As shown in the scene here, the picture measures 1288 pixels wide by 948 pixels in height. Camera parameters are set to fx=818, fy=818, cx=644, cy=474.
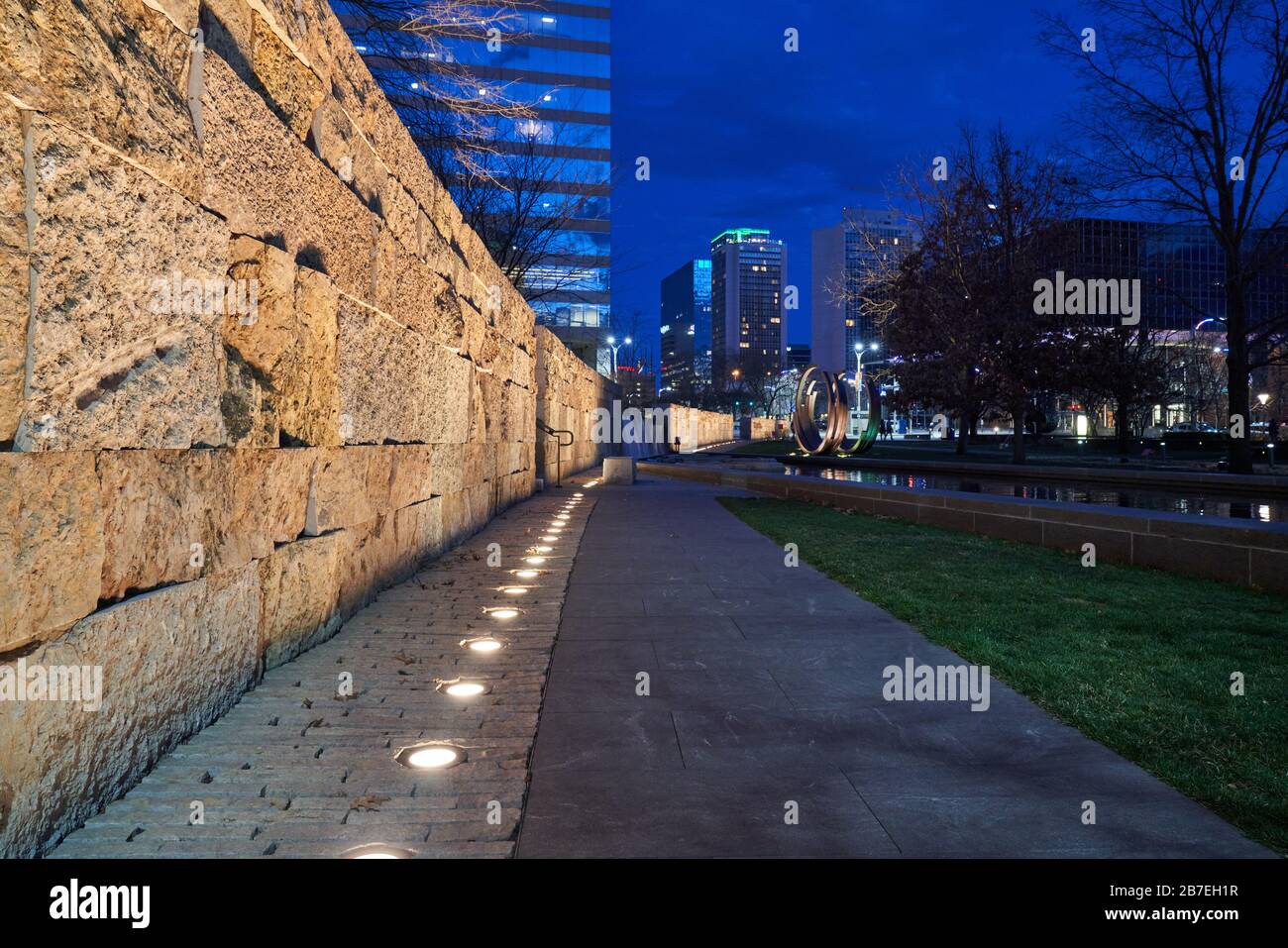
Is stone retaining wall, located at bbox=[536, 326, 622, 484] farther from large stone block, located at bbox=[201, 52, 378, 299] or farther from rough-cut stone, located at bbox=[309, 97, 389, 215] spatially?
large stone block, located at bbox=[201, 52, 378, 299]

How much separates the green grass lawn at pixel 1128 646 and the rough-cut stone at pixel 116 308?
381 cm

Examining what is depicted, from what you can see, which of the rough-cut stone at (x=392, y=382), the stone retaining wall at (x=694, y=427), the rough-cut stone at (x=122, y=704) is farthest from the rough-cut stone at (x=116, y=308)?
the stone retaining wall at (x=694, y=427)

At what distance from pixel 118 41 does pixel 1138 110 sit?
2432 cm

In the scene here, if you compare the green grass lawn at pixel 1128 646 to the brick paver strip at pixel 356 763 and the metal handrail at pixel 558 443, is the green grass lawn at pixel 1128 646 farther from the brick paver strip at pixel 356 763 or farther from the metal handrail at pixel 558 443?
the metal handrail at pixel 558 443

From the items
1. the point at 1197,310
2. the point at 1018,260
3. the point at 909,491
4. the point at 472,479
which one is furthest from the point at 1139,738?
the point at 1018,260

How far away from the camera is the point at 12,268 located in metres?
2.16

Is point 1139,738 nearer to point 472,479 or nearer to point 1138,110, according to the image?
point 472,479

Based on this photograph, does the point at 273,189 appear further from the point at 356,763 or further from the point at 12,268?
the point at 356,763

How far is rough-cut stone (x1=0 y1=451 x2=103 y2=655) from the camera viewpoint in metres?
2.13

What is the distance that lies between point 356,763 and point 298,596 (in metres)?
1.54

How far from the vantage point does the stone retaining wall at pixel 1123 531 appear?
267 inches

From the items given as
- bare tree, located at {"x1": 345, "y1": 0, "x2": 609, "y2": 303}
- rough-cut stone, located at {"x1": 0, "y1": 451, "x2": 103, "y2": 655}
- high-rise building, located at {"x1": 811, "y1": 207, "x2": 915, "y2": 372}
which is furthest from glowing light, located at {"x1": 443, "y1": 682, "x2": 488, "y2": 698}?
high-rise building, located at {"x1": 811, "y1": 207, "x2": 915, "y2": 372}

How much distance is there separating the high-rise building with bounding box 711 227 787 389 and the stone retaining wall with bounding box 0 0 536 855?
109011 mm

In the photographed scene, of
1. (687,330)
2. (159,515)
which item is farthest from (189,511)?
(687,330)
